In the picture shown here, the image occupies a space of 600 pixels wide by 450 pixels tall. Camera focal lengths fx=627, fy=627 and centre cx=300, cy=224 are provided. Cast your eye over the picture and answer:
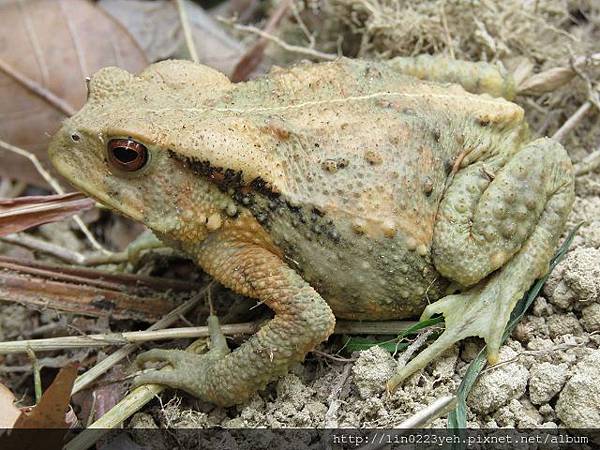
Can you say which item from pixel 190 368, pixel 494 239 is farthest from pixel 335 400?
pixel 494 239

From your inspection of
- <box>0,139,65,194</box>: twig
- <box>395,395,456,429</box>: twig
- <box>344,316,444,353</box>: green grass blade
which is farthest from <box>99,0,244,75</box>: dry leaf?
<box>395,395,456,429</box>: twig

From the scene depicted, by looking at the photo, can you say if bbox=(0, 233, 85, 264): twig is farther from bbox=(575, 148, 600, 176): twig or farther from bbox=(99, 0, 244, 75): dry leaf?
bbox=(575, 148, 600, 176): twig

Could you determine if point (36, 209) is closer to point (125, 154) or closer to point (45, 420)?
point (125, 154)

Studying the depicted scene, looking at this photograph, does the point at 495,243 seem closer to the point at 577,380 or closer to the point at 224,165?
the point at 577,380

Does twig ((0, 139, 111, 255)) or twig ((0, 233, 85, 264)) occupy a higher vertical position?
twig ((0, 139, 111, 255))

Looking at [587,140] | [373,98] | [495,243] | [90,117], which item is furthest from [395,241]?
[587,140]
